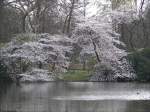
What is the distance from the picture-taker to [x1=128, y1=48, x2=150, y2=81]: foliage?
128ft

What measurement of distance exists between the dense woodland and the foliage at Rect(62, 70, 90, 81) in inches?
11.3

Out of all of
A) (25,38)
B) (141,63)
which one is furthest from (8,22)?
(141,63)

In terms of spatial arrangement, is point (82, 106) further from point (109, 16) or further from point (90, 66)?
point (109, 16)

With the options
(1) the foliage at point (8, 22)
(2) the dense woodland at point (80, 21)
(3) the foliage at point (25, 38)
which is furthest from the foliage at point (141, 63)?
(1) the foliage at point (8, 22)

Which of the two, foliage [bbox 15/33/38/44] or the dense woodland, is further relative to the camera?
the dense woodland

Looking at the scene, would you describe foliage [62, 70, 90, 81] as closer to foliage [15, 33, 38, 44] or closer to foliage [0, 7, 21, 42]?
foliage [15, 33, 38, 44]

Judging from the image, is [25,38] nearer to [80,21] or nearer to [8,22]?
[8,22]

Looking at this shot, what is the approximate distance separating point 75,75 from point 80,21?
5537mm

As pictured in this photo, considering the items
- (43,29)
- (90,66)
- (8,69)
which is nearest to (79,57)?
(90,66)

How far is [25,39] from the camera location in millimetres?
35375

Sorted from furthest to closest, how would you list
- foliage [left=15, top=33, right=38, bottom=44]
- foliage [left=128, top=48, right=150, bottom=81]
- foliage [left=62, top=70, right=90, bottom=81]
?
1. foliage [left=62, top=70, right=90, bottom=81]
2. foliage [left=128, top=48, right=150, bottom=81]
3. foliage [left=15, top=33, right=38, bottom=44]

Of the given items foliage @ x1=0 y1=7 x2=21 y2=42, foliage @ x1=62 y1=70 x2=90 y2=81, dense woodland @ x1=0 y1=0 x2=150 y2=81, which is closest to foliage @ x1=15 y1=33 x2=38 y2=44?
dense woodland @ x1=0 y1=0 x2=150 y2=81

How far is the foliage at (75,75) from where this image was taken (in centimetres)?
4001

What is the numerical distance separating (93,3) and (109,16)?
6.24 m
